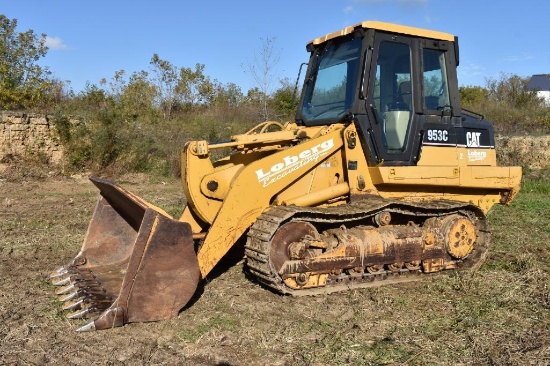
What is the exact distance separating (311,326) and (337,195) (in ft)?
5.35

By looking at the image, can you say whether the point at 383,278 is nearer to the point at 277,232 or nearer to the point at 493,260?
the point at 277,232

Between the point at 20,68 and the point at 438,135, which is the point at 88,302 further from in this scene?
the point at 20,68

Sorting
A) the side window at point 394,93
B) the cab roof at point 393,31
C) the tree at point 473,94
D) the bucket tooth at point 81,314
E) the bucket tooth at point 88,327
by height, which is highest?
the tree at point 473,94

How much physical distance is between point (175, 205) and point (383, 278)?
20.2 feet

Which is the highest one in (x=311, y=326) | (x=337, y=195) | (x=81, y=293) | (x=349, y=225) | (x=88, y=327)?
(x=337, y=195)

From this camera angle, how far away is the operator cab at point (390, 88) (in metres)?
5.71

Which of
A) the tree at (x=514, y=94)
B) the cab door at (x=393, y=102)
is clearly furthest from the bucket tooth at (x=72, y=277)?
the tree at (x=514, y=94)

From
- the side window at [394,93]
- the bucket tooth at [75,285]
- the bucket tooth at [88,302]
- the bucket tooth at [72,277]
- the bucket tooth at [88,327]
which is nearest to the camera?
the bucket tooth at [88,327]

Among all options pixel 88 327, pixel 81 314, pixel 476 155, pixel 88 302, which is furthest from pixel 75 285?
pixel 476 155

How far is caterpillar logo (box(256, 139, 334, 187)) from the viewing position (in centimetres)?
526

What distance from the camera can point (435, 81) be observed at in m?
6.25

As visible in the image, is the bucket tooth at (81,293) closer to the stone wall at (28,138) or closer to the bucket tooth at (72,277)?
the bucket tooth at (72,277)

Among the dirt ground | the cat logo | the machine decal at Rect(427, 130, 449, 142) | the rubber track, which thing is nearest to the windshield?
the machine decal at Rect(427, 130, 449, 142)

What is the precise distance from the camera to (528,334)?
14.2ft
